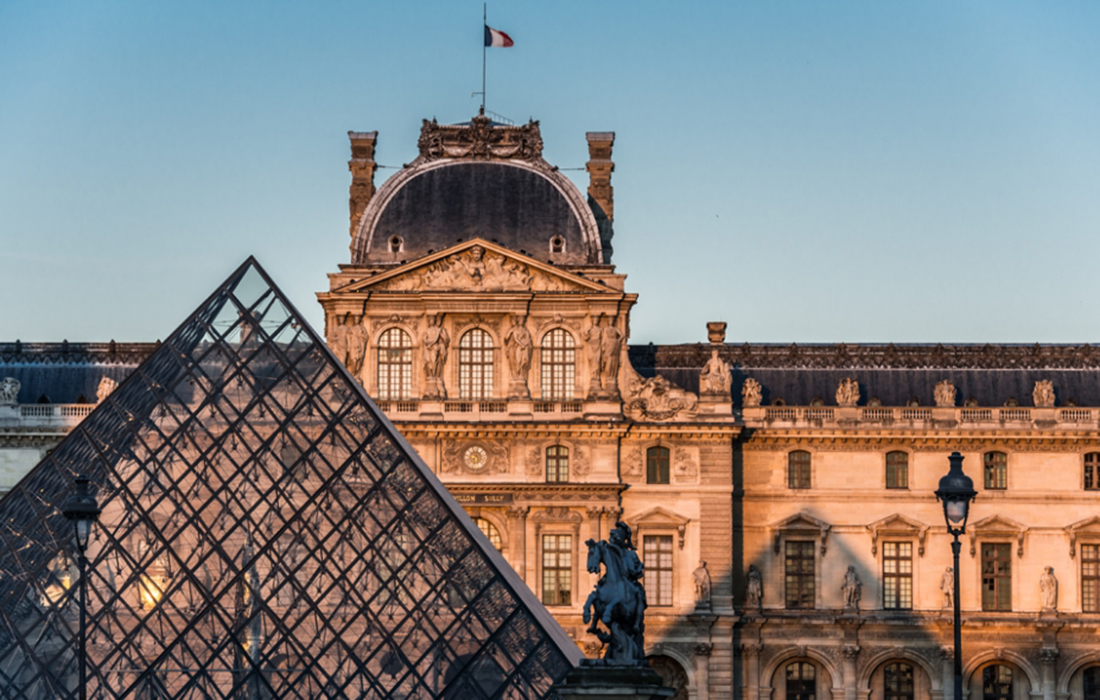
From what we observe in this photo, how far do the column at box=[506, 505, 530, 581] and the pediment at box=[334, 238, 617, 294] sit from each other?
5.41m

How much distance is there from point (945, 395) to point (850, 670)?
7.30m

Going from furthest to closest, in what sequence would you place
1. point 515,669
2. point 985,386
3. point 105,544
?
point 985,386 < point 105,544 < point 515,669

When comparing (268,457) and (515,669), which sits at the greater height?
(268,457)

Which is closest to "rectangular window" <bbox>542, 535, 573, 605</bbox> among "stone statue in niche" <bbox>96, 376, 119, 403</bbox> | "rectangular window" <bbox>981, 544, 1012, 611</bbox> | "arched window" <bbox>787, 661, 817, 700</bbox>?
"arched window" <bbox>787, 661, 817, 700</bbox>

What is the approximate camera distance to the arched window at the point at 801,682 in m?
60.8

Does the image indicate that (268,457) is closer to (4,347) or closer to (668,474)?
(668,474)

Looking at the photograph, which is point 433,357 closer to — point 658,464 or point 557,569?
point 557,569

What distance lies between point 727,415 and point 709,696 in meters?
6.89

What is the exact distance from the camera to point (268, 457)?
37.8 m

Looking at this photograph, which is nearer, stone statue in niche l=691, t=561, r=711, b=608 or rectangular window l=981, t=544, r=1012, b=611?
stone statue in niche l=691, t=561, r=711, b=608

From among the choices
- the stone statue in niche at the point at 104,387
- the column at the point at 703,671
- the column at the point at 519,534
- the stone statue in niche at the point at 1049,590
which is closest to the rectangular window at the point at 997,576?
the stone statue in niche at the point at 1049,590

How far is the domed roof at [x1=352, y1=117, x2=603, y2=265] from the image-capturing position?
61.1 meters

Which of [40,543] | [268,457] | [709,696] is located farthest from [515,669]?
[709,696]

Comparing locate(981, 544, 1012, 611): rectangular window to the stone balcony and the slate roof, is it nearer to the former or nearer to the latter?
the stone balcony
